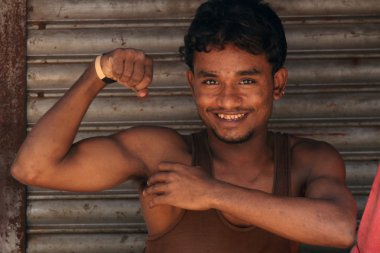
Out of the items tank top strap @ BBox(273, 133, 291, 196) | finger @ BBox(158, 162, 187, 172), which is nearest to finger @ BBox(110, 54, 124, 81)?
finger @ BBox(158, 162, 187, 172)

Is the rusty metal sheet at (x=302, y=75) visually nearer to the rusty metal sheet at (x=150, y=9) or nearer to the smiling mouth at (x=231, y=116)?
the rusty metal sheet at (x=150, y=9)

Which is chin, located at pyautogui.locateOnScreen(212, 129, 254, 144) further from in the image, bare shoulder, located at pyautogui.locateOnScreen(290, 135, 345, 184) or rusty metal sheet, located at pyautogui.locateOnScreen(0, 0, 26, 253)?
rusty metal sheet, located at pyautogui.locateOnScreen(0, 0, 26, 253)

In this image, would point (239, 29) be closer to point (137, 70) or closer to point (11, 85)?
point (137, 70)

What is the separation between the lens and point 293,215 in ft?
10.6

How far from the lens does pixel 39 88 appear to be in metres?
4.46

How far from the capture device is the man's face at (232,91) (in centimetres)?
A: 360

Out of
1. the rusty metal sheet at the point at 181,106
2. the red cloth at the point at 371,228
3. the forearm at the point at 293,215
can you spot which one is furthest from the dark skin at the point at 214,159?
the rusty metal sheet at the point at 181,106

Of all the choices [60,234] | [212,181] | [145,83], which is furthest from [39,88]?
[212,181]

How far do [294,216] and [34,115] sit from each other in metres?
1.83

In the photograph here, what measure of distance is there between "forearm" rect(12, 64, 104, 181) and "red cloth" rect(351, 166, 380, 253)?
1353 millimetres

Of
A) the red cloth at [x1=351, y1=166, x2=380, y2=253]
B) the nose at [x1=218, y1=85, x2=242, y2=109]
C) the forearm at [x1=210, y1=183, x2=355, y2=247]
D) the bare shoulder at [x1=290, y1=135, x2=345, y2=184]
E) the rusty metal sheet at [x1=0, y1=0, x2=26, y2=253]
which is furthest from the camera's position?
the rusty metal sheet at [x1=0, y1=0, x2=26, y2=253]

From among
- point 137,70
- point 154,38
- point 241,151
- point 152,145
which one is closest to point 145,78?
point 137,70

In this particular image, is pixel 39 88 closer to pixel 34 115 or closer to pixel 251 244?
pixel 34 115

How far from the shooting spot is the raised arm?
338 centimetres
